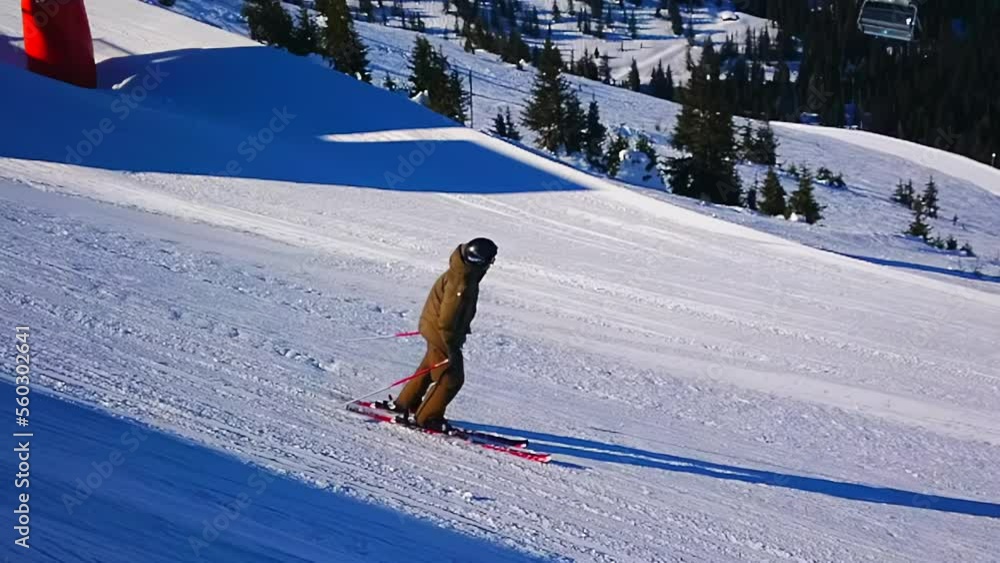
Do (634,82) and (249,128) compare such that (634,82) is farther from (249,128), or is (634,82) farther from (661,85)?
(249,128)

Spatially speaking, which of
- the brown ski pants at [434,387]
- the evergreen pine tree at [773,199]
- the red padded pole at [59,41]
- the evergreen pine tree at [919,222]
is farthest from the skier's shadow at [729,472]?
the evergreen pine tree at [773,199]

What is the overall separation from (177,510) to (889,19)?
49.4 ft

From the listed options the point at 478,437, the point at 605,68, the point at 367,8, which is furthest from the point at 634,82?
the point at 478,437

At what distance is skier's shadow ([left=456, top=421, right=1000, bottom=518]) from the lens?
707 cm

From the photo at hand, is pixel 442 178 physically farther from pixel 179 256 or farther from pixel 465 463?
pixel 465 463

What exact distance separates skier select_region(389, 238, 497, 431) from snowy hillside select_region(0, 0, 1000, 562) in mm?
297

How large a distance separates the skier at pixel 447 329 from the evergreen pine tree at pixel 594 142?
2777cm

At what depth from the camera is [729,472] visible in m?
7.27

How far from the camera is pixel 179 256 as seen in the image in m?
10.5

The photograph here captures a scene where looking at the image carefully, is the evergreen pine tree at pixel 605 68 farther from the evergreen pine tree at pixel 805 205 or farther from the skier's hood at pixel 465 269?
the skier's hood at pixel 465 269

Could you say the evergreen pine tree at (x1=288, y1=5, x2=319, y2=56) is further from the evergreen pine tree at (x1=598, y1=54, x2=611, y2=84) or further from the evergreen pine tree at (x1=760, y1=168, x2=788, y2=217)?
the evergreen pine tree at (x1=598, y1=54, x2=611, y2=84)

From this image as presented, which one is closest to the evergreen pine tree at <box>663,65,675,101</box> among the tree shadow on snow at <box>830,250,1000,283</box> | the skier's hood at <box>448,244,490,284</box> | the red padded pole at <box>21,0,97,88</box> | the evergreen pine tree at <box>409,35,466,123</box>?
the evergreen pine tree at <box>409,35,466,123</box>

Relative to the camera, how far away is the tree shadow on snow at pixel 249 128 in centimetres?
1648

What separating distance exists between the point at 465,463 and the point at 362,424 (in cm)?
80
